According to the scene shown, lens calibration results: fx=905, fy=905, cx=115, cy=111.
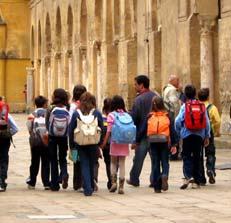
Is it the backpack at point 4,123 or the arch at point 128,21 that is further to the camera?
the arch at point 128,21

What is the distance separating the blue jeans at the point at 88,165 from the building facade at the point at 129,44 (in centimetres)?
933

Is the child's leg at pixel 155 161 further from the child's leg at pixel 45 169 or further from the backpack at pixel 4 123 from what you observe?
the backpack at pixel 4 123

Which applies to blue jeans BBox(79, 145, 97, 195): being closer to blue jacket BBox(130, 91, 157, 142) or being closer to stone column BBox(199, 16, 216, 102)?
blue jacket BBox(130, 91, 157, 142)

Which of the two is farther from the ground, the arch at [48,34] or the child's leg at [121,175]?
the arch at [48,34]

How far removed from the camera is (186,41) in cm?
2527

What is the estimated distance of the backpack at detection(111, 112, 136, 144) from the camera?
45.5 feet

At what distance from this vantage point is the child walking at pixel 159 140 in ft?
45.9

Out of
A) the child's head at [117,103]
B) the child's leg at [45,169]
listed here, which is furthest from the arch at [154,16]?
the child's head at [117,103]

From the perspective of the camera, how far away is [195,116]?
46.7 feet

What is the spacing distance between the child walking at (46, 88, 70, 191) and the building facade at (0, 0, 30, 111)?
4850 cm

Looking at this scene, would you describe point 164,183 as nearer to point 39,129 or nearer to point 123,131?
point 123,131

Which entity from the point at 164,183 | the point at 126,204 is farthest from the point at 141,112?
the point at 126,204

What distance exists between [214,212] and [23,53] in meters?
52.4

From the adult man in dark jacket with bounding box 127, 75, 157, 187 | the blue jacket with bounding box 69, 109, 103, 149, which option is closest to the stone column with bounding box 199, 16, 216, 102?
the adult man in dark jacket with bounding box 127, 75, 157, 187
